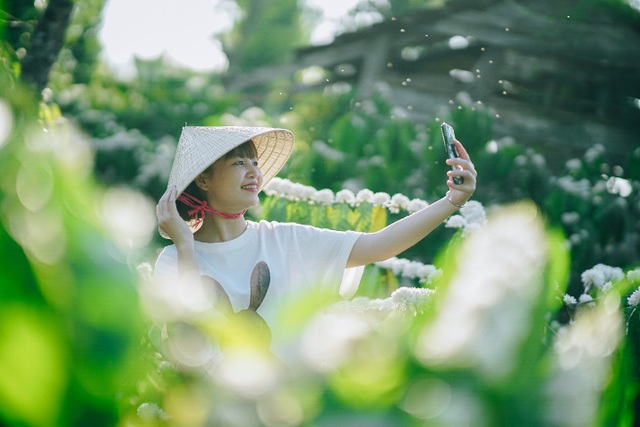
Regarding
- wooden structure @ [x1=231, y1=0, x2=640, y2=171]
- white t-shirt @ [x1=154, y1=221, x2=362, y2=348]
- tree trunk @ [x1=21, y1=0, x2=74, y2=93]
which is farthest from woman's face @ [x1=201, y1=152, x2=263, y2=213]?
wooden structure @ [x1=231, y1=0, x2=640, y2=171]

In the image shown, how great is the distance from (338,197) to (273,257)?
6.20ft

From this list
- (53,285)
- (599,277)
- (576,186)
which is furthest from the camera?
(576,186)

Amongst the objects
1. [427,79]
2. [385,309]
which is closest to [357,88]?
[427,79]

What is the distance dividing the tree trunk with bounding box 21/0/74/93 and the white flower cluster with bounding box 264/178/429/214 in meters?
1.68

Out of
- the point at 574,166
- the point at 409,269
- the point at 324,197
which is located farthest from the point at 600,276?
the point at 574,166

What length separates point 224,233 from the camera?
2.72 meters

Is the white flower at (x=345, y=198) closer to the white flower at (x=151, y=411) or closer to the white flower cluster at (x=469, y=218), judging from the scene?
the white flower cluster at (x=469, y=218)

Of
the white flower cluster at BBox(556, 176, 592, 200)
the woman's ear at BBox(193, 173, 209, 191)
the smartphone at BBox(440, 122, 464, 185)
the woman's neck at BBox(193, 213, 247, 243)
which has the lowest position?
the white flower cluster at BBox(556, 176, 592, 200)

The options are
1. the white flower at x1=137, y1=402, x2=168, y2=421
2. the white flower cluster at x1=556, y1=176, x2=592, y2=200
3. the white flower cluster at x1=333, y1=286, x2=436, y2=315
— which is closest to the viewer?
the white flower at x1=137, y1=402, x2=168, y2=421

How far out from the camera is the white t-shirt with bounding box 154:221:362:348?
2.57 meters

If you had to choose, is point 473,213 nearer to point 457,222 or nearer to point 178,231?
point 457,222

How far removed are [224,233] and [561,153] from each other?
680 cm

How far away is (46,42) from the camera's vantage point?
5.22 meters

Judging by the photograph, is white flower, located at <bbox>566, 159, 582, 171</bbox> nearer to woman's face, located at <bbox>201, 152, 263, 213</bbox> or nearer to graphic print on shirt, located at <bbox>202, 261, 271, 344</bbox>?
woman's face, located at <bbox>201, 152, 263, 213</bbox>
